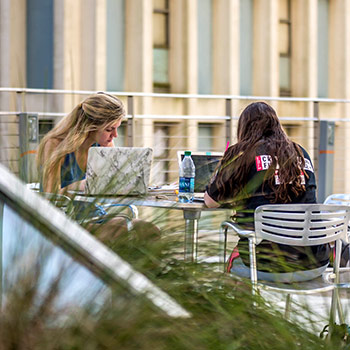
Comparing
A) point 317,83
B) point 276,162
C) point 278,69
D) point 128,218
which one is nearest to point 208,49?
point 278,69

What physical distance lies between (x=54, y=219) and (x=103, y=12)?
36.9 feet

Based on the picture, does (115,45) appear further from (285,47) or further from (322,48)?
(322,48)

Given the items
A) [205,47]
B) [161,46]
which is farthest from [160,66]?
[205,47]

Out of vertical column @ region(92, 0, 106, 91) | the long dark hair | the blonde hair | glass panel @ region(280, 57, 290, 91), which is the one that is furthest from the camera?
glass panel @ region(280, 57, 290, 91)

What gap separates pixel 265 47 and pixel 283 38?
2.84ft

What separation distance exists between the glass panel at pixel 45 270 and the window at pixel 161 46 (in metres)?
11.9

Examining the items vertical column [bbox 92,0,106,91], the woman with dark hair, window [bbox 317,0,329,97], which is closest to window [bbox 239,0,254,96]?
window [bbox 317,0,329,97]

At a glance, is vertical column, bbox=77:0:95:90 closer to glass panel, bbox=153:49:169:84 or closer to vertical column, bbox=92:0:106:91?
vertical column, bbox=92:0:106:91

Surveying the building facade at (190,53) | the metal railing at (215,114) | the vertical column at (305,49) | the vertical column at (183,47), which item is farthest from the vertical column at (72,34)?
the vertical column at (305,49)

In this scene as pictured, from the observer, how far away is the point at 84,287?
4.19 feet

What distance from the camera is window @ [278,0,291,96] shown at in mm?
15336

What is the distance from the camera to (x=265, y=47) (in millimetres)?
14727

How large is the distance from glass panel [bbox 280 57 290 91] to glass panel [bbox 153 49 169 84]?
279cm

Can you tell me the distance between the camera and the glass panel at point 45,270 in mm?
1266
